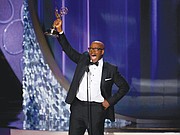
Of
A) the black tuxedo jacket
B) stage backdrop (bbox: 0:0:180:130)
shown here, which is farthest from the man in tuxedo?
stage backdrop (bbox: 0:0:180:130)

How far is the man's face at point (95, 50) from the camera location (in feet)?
9.51

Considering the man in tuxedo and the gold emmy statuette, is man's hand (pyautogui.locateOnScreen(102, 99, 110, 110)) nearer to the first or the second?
the man in tuxedo

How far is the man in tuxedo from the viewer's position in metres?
2.90

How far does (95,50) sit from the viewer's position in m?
2.91

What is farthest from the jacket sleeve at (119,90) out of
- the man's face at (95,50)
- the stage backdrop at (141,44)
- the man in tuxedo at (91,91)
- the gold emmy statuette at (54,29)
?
the stage backdrop at (141,44)

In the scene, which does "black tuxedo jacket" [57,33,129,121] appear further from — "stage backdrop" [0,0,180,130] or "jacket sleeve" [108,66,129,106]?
"stage backdrop" [0,0,180,130]

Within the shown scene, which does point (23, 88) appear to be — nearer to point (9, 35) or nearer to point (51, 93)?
point (51, 93)

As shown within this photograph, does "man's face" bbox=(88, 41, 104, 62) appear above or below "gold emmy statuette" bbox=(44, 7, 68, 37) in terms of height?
below

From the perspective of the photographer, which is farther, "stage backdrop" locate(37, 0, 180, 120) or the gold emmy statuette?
"stage backdrop" locate(37, 0, 180, 120)

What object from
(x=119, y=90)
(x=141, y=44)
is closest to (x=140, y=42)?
(x=141, y=44)

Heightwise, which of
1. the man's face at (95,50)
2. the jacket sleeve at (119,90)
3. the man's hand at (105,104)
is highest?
the man's face at (95,50)

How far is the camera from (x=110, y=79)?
9.79 ft

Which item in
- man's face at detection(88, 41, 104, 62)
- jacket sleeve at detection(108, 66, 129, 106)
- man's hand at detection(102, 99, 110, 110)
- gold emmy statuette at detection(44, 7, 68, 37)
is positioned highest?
gold emmy statuette at detection(44, 7, 68, 37)

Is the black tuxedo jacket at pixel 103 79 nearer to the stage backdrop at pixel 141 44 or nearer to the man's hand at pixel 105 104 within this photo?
the man's hand at pixel 105 104
